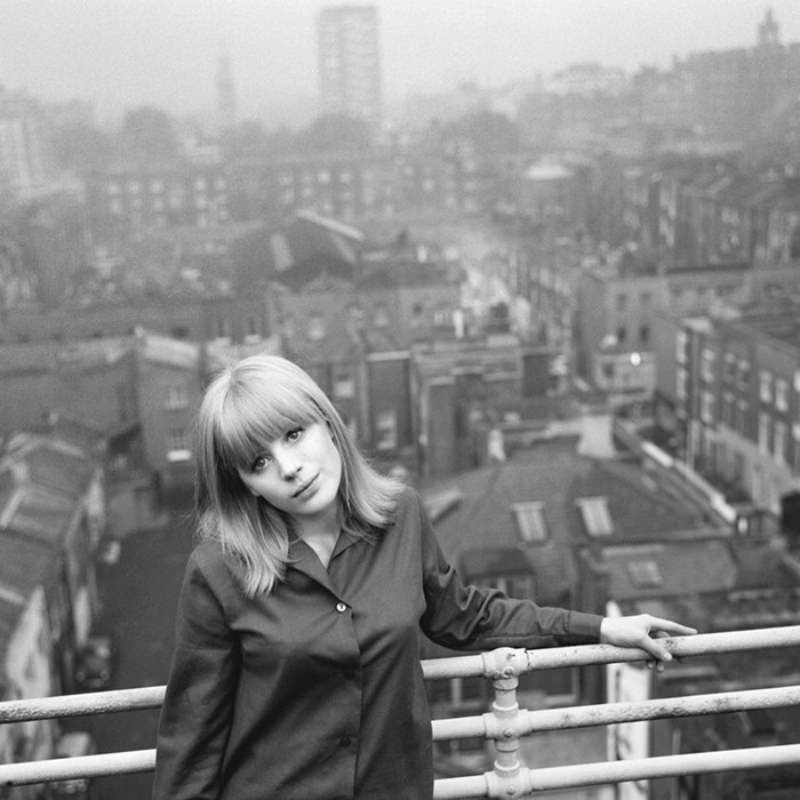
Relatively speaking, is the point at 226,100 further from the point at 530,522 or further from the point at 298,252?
the point at 530,522

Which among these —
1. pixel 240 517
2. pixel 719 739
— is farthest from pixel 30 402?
pixel 240 517

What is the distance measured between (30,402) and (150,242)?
208 inches

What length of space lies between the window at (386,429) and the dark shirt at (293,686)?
8.51m

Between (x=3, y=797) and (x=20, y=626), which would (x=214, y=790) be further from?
(x=20, y=626)

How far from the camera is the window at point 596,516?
656 centimetres

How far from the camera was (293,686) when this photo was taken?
868 millimetres

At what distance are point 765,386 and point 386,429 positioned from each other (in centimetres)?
357

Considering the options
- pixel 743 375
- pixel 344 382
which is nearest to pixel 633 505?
pixel 344 382

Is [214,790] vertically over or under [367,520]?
under

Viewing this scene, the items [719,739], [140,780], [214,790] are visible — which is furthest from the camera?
[140,780]

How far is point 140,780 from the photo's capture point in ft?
18.7

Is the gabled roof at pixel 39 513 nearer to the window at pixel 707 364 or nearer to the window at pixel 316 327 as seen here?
the window at pixel 316 327

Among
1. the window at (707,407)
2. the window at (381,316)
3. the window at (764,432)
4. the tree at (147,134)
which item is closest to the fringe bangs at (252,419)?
the window at (764,432)

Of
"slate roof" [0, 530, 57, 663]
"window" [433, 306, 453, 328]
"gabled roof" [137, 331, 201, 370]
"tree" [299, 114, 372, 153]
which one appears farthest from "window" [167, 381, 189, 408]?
"tree" [299, 114, 372, 153]
